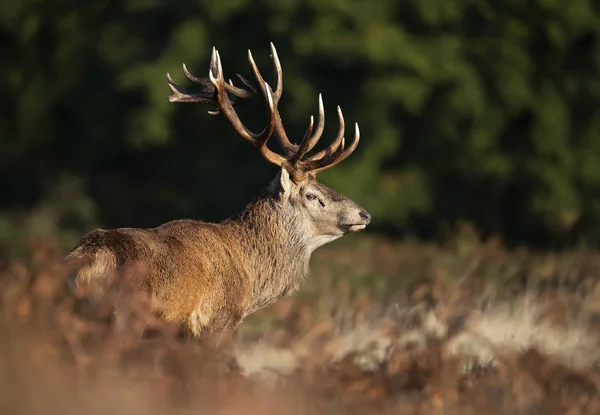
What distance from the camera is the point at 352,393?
3639 millimetres

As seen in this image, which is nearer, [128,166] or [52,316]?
[52,316]

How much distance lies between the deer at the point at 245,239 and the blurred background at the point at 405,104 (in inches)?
443

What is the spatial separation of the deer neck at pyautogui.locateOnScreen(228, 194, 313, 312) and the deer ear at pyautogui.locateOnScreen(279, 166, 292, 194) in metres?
0.09

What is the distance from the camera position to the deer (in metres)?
6.51

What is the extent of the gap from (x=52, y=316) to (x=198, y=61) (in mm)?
18649

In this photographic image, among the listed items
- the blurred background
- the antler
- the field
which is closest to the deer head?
the antler

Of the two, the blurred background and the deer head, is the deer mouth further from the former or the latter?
the blurred background

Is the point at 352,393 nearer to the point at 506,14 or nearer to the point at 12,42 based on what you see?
the point at 506,14

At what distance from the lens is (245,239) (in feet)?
26.0

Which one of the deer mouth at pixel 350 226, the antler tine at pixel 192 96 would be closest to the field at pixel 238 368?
the deer mouth at pixel 350 226

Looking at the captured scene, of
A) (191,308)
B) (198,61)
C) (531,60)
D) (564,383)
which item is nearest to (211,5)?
(198,61)

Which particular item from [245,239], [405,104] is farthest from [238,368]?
[405,104]

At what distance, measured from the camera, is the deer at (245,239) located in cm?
651

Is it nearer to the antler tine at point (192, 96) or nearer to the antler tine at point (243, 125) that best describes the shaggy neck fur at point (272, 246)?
the antler tine at point (243, 125)
